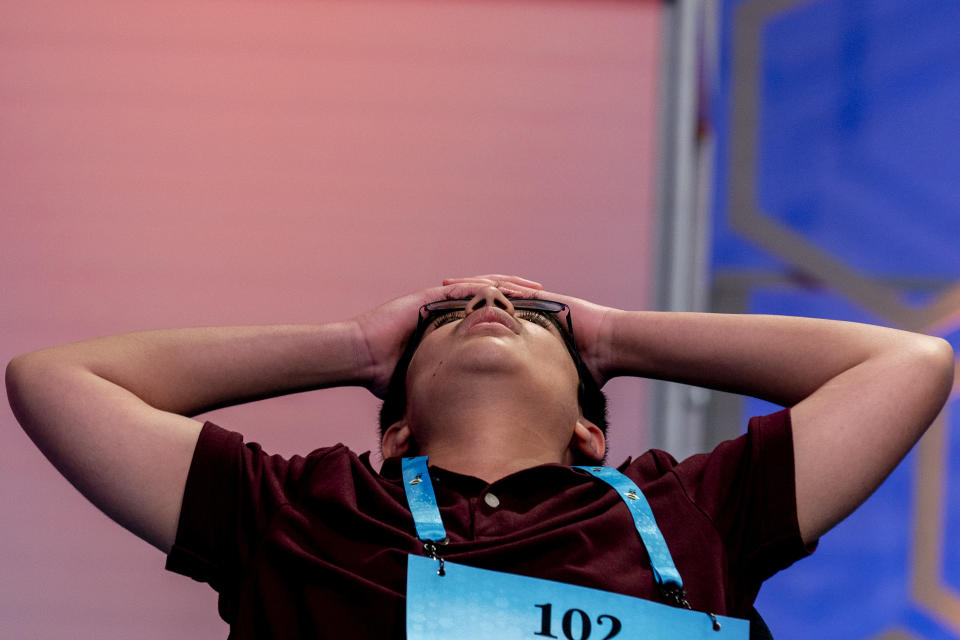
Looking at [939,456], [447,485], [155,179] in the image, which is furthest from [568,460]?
[939,456]

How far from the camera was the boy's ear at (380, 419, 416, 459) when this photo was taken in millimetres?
1207

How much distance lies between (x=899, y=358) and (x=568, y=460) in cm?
40

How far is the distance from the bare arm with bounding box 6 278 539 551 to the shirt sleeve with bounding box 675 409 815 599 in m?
0.37

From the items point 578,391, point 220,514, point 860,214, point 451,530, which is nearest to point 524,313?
point 578,391

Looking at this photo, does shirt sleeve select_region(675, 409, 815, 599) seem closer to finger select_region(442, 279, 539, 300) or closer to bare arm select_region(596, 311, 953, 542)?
bare arm select_region(596, 311, 953, 542)

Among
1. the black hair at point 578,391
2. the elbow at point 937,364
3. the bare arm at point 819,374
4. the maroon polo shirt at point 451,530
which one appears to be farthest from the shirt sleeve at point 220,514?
the elbow at point 937,364

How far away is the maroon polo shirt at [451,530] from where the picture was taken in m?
0.94

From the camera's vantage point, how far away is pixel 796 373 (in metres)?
1.14

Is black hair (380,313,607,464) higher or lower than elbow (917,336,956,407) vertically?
lower

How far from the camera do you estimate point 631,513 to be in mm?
1001

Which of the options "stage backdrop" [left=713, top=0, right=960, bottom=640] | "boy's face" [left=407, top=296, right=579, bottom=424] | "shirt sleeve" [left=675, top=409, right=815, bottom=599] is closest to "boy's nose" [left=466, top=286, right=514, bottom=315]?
"boy's face" [left=407, top=296, right=579, bottom=424]

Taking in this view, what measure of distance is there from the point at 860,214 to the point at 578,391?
1534 mm

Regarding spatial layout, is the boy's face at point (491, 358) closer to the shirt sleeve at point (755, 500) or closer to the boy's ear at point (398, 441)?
the boy's ear at point (398, 441)

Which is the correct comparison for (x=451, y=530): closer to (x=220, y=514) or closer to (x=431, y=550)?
(x=431, y=550)
